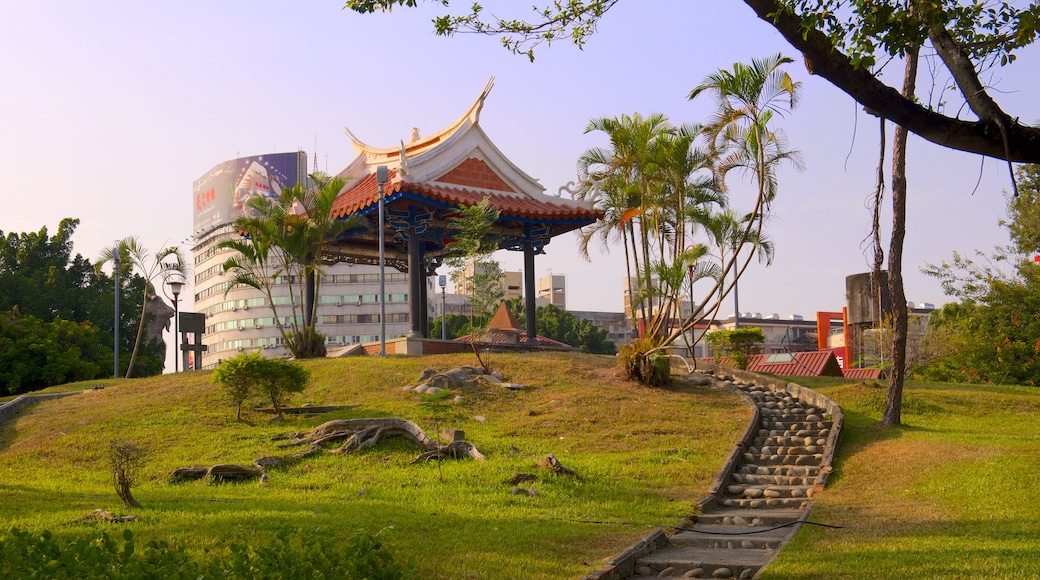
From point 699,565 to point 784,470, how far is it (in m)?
5.59

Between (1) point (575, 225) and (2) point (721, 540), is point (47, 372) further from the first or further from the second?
(2) point (721, 540)

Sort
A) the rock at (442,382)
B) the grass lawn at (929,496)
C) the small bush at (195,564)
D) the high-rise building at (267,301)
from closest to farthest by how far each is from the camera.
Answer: the small bush at (195,564), the grass lawn at (929,496), the rock at (442,382), the high-rise building at (267,301)

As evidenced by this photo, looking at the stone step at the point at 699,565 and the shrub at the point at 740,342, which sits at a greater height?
the shrub at the point at 740,342

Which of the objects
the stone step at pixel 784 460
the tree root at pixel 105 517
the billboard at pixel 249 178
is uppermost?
the billboard at pixel 249 178

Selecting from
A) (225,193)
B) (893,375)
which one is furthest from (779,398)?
(225,193)

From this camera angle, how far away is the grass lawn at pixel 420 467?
27.3 ft

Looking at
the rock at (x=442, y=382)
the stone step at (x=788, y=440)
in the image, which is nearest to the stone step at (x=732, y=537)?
the stone step at (x=788, y=440)

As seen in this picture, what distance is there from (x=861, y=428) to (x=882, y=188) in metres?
7.80

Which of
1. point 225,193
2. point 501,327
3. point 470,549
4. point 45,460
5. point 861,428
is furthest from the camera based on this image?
point 225,193

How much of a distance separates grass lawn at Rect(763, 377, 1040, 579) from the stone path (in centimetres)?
32

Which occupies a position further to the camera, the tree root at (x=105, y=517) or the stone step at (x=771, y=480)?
the stone step at (x=771, y=480)

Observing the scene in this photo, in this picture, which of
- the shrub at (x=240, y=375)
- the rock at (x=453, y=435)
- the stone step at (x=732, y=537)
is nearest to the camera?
the stone step at (x=732, y=537)

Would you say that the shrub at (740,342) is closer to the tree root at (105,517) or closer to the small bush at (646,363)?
the small bush at (646,363)

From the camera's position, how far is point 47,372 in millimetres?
30172
